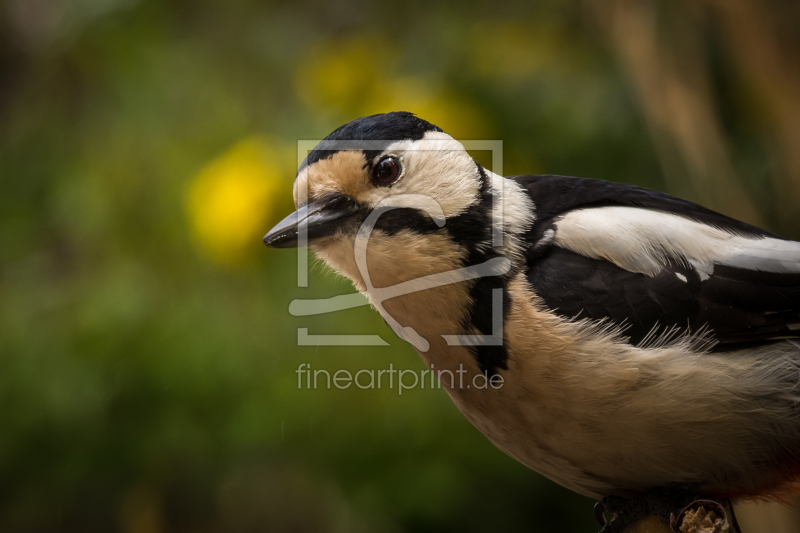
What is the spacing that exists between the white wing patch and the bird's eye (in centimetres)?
29

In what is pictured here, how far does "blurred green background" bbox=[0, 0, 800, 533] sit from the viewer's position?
6.28 ft

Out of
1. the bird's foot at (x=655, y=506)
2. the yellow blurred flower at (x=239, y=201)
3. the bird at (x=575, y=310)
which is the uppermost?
the yellow blurred flower at (x=239, y=201)

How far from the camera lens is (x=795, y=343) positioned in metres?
1.18

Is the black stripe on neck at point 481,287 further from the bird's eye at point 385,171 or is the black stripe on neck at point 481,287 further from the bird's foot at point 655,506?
the bird's foot at point 655,506

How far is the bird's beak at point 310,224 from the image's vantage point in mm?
1094

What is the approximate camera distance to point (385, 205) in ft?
3.67

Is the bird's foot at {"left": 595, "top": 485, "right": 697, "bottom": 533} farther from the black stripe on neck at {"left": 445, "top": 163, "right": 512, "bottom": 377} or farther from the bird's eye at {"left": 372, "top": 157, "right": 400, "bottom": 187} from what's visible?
the bird's eye at {"left": 372, "top": 157, "right": 400, "bottom": 187}

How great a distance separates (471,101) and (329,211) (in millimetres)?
1130

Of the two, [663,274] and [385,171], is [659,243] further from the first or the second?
[385,171]

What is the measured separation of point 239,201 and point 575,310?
3.81 ft

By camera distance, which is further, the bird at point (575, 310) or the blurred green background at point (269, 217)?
the blurred green background at point (269, 217)

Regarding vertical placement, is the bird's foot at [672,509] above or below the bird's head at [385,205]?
below

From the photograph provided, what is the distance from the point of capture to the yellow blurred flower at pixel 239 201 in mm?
1992

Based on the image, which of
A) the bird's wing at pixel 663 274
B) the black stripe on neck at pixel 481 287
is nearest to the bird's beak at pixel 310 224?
the black stripe on neck at pixel 481 287
